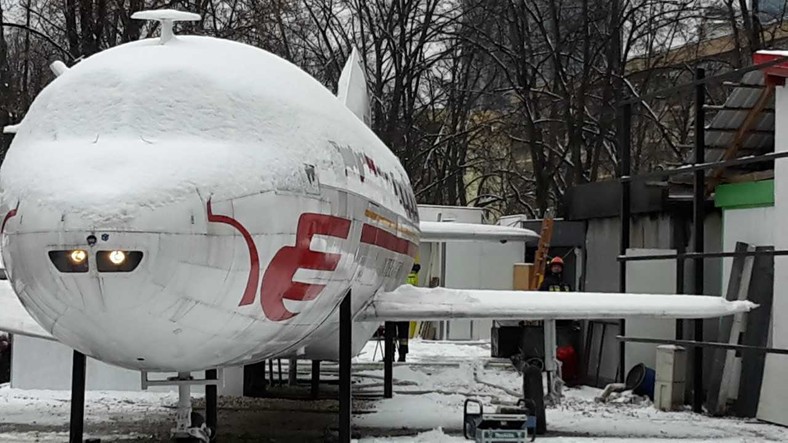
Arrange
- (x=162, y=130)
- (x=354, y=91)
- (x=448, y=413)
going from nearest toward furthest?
(x=162, y=130) < (x=448, y=413) < (x=354, y=91)

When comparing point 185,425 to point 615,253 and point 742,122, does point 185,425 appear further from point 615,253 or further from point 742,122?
point 615,253

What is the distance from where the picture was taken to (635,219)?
16344 mm

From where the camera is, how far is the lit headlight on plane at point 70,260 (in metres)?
5.68

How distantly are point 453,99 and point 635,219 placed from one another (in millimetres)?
20456

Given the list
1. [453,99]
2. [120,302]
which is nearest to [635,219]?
[120,302]

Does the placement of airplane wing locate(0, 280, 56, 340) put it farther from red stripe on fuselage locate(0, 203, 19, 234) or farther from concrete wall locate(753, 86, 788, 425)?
concrete wall locate(753, 86, 788, 425)

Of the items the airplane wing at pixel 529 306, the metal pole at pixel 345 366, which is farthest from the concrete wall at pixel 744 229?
the metal pole at pixel 345 366

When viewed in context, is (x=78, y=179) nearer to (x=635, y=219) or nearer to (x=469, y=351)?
(x=635, y=219)

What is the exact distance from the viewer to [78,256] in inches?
224

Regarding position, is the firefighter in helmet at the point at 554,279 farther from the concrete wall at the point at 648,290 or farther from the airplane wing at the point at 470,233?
the concrete wall at the point at 648,290

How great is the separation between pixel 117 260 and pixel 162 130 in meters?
1.09

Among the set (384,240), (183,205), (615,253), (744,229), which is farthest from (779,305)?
(183,205)

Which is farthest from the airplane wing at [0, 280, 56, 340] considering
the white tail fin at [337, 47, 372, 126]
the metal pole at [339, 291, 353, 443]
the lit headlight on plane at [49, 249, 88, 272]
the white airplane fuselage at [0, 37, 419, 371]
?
the white tail fin at [337, 47, 372, 126]

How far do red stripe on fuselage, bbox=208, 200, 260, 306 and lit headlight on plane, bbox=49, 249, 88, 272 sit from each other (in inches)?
31.6
